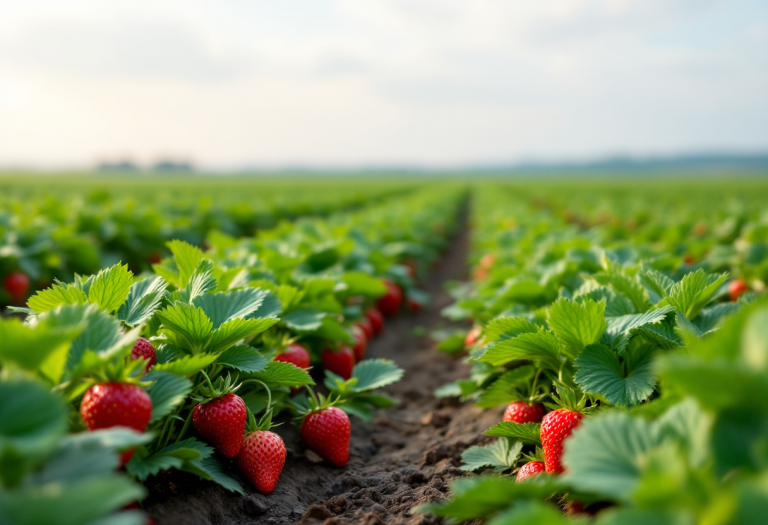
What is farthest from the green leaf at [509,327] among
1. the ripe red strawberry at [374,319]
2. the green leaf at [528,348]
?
the ripe red strawberry at [374,319]

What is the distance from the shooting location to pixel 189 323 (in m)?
1.80

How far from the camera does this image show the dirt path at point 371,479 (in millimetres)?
1807

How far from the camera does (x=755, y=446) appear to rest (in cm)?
95

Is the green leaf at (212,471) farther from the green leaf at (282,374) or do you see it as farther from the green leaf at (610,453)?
the green leaf at (610,453)

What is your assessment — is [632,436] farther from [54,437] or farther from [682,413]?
[54,437]

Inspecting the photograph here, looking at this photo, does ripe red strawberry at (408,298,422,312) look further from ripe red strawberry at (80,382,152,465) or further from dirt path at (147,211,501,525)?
ripe red strawberry at (80,382,152,465)

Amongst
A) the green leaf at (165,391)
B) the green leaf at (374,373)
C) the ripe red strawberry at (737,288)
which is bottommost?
the green leaf at (374,373)

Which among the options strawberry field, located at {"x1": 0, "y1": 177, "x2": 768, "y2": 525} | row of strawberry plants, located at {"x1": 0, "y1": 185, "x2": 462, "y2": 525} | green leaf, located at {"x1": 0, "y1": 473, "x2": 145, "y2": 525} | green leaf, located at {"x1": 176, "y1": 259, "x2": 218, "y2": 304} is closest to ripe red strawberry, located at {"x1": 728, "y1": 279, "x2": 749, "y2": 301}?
strawberry field, located at {"x1": 0, "y1": 177, "x2": 768, "y2": 525}

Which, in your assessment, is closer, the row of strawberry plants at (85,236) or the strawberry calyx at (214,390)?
the strawberry calyx at (214,390)

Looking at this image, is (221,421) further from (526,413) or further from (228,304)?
(526,413)

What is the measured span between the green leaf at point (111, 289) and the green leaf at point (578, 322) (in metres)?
1.47

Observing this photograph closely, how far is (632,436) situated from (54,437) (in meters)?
1.11

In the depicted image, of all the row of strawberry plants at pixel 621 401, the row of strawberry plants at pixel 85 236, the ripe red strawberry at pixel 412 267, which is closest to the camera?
the row of strawberry plants at pixel 621 401

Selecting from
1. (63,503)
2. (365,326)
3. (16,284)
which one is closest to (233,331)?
(63,503)
